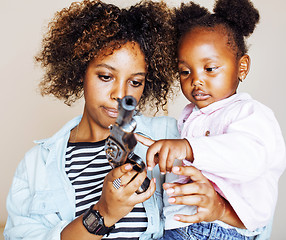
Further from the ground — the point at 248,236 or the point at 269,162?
the point at 269,162

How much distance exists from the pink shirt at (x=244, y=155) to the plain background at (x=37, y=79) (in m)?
1.21

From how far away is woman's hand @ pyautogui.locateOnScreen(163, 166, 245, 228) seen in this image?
108cm

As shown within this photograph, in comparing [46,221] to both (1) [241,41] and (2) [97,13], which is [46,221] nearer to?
(2) [97,13]

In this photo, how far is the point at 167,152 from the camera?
→ 1.05 m

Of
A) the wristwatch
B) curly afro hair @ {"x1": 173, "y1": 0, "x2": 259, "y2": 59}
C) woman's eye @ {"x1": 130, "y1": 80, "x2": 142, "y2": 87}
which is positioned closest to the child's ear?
curly afro hair @ {"x1": 173, "y1": 0, "x2": 259, "y2": 59}

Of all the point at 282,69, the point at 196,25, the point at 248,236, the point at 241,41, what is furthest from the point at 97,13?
the point at 282,69

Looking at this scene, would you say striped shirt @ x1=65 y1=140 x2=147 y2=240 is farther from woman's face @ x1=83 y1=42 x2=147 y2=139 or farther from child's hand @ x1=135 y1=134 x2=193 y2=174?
child's hand @ x1=135 y1=134 x2=193 y2=174

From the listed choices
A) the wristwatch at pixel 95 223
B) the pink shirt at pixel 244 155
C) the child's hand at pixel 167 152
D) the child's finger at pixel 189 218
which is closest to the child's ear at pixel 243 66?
the pink shirt at pixel 244 155

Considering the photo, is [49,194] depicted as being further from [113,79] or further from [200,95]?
[200,95]

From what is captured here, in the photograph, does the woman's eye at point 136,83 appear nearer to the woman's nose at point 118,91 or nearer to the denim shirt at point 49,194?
the woman's nose at point 118,91

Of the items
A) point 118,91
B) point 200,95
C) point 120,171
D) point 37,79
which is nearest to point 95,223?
point 120,171

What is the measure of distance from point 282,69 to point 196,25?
115 centimetres

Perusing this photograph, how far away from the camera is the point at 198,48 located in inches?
55.7

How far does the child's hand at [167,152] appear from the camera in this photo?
105cm
